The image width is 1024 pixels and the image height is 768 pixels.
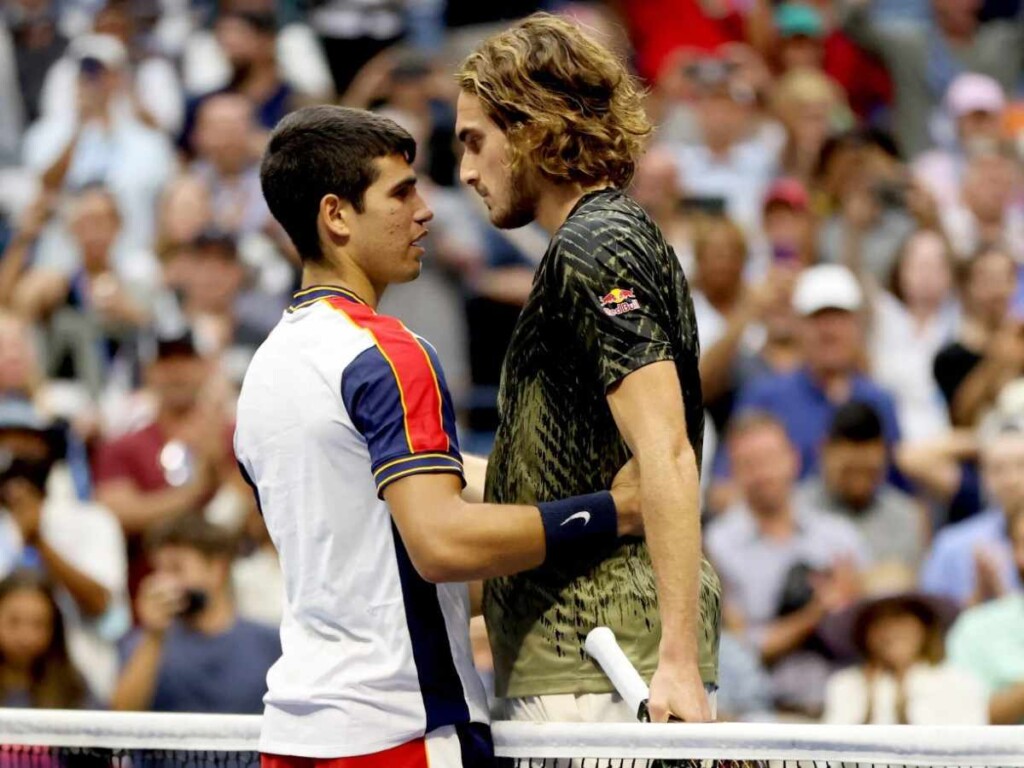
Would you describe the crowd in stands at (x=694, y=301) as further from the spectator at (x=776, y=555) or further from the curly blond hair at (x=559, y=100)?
the curly blond hair at (x=559, y=100)

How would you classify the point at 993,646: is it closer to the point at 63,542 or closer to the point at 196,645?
the point at 196,645

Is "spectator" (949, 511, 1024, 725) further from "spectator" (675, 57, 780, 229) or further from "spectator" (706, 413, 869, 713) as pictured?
"spectator" (675, 57, 780, 229)

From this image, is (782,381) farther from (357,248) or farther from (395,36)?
(357,248)

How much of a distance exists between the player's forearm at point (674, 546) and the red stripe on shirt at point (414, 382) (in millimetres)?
374

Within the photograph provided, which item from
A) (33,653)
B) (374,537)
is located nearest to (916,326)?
(33,653)

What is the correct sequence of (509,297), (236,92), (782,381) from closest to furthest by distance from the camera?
1. (782,381)
2. (509,297)
3. (236,92)

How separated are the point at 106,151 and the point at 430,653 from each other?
24.9 ft

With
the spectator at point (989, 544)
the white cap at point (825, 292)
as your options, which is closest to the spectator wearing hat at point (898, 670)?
the spectator at point (989, 544)

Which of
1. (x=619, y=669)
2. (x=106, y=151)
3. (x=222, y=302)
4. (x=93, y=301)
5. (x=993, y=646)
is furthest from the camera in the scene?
(x=106, y=151)

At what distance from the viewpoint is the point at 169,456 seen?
26.5ft

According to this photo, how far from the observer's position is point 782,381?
26.2 ft

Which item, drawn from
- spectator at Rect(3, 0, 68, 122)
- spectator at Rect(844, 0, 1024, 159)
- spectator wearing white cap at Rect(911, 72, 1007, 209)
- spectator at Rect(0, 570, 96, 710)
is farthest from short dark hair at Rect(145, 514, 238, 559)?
spectator at Rect(844, 0, 1024, 159)

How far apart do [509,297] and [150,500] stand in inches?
75.9

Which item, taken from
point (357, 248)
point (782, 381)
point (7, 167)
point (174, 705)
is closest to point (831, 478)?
point (782, 381)
